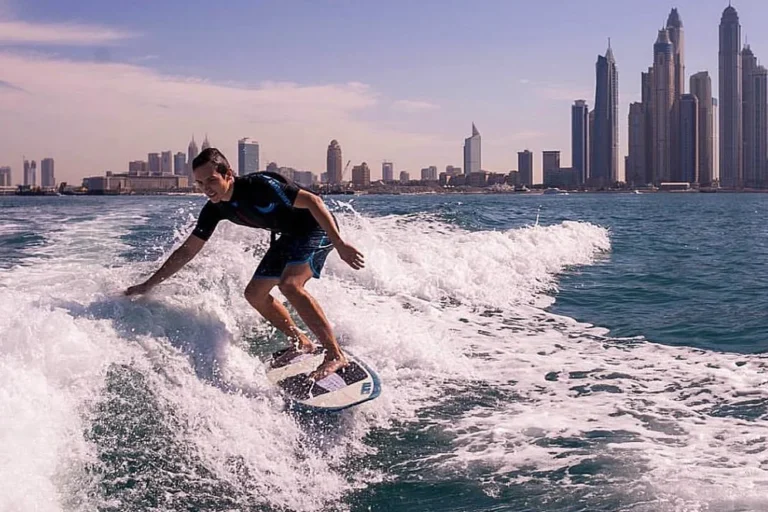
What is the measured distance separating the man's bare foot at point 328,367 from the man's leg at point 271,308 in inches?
Result: 15.4

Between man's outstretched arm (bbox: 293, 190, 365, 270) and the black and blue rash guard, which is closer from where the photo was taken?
man's outstretched arm (bbox: 293, 190, 365, 270)

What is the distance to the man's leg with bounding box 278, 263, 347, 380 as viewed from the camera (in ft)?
17.5

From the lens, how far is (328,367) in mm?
5441

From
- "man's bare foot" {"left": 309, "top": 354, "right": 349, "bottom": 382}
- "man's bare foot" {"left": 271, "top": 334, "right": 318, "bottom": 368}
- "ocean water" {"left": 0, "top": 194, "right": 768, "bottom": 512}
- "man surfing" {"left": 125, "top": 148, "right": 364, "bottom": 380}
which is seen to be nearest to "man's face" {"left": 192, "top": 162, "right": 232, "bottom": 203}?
"man surfing" {"left": 125, "top": 148, "right": 364, "bottom": 380}

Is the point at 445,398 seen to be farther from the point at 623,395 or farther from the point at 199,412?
the point at 199,412

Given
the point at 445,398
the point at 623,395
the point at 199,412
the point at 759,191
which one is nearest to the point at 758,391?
the point at 623,395

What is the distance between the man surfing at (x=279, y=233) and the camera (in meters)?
5.11

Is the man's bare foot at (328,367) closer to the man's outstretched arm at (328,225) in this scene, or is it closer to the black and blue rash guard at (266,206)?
the man's outstretched arm at (328,225)

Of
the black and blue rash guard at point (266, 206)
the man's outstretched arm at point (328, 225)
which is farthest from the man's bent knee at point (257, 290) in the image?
the man's outstretched arm at point (328, 225)

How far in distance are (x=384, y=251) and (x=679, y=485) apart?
804 cm

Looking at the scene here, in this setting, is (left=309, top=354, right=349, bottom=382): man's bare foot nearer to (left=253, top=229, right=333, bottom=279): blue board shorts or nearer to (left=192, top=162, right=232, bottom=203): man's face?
(left=253, top=229, right=333, bottom=279): blue board shorts

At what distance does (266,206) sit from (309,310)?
2.65 feet

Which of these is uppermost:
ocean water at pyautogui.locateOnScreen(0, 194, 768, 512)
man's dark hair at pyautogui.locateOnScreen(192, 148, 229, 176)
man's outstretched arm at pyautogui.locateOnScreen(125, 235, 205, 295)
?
man's dark hair at pyautogui.locateOnScreen(192, 148, 229, 176)

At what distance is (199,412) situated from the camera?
4.69 meters
